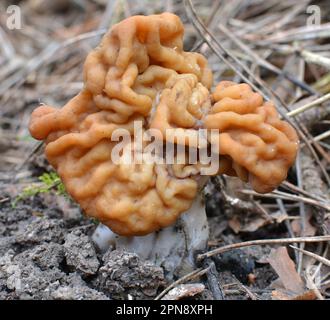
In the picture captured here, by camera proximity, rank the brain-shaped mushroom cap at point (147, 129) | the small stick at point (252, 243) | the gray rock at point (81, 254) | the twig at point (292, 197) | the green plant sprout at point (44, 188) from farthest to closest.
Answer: the green plant sprout at point (44, 188) < the twig at point (292, 197) < the small stick at point (252, 243) < the gray rock at point (81, 254) < the brain-shaped mushroom cap at point (147, 129)

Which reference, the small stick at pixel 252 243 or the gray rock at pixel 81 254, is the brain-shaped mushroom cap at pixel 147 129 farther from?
the small stick at pixel 252 243

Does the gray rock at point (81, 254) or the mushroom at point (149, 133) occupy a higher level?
the mushroom at point (149, 133)

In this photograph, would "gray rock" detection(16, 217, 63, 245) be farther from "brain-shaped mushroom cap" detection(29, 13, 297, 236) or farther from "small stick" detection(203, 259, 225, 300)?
"small stick" detection(203, 259, 225, 300)

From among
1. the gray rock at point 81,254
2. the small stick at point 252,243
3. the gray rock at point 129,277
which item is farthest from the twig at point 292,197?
the gray rock at point 81,254

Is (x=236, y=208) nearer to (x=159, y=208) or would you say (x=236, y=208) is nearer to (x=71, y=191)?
(x=159, y=208)

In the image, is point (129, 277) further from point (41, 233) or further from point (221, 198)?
point (221, 198)

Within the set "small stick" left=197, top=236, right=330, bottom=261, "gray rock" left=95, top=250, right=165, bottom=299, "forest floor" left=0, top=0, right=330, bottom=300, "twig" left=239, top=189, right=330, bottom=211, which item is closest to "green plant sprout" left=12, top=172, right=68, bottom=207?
"forest floor" left=0, top=0, right=330, bottom=300

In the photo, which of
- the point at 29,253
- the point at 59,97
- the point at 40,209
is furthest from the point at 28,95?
the point at 29,253
